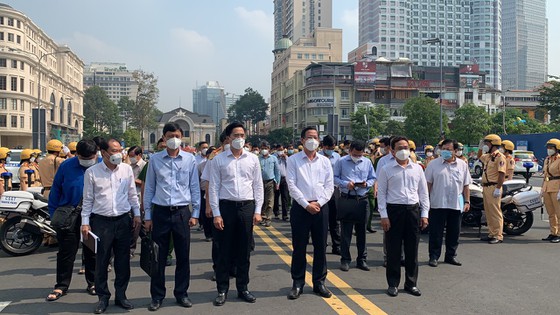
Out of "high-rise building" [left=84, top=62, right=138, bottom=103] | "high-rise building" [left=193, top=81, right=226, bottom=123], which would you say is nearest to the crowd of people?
"high-rise building" [left=193, top=81, right=226, bottom=123]

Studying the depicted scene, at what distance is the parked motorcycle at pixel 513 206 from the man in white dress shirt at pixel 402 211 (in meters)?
4.33

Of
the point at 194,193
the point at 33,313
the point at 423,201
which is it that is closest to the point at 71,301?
the point at 33,313

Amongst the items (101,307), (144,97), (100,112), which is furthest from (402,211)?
(100,112)

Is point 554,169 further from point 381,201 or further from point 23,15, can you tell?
point 23,15

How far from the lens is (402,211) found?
5.69m

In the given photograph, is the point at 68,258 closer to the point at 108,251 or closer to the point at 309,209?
the point at 108,251

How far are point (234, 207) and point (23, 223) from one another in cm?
437

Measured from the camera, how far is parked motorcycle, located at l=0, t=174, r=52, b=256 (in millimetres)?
7789

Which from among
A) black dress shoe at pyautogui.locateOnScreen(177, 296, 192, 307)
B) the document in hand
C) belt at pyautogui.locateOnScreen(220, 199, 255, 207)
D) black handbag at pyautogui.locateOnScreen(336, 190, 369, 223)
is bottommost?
black dress shoe at pyautogui.locateOnScreen(177, 296, 192, 307)

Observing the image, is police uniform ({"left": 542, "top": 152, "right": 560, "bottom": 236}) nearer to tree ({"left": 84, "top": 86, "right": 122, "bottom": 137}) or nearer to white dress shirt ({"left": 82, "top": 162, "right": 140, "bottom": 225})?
white dress shirt ({"left": 82, "top": 162, "right": 140, "bottom": 225})

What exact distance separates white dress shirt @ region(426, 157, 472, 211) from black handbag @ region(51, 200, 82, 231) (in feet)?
16.4

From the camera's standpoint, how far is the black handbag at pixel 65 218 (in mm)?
5504

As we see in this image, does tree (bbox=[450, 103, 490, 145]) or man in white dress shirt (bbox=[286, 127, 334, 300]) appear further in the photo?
tree (bbox=[450, 103, 490, 145])

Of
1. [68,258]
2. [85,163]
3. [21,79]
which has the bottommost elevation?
[68,258]
